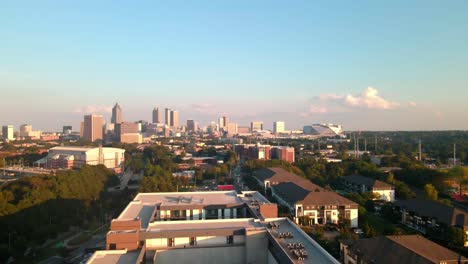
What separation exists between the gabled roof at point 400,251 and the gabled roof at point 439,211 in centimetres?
268

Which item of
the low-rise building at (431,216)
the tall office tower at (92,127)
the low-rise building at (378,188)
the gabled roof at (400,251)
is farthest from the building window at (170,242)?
the tall office tower at (92,127)

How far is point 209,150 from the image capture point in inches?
1337

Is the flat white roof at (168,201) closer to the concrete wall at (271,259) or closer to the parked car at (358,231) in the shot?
the concrete wall at (271,259)

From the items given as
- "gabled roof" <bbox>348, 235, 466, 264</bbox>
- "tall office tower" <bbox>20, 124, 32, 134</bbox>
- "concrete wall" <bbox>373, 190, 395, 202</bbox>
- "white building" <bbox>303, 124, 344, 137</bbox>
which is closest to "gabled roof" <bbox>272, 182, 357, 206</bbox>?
"concrete wall" <bbox>373, 190, 395, 202</bbox>

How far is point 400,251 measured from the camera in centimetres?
645

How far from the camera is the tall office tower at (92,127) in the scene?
57.1 metres

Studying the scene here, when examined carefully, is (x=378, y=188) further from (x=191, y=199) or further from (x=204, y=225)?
(x=204, y=225)

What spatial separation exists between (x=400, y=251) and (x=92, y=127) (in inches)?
2227

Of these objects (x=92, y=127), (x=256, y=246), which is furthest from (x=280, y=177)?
(x=92, y=127)

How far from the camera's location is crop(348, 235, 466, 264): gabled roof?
20.6 ft

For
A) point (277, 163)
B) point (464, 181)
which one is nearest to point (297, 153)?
point (277, 163)

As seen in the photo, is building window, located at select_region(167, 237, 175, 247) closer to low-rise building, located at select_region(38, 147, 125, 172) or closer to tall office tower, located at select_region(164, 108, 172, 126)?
low-rise building, located at select_region(38, 147, 125, 172)

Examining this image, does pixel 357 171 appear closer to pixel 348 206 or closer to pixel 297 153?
pixel 348 206

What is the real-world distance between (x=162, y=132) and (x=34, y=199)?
64858mm
